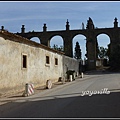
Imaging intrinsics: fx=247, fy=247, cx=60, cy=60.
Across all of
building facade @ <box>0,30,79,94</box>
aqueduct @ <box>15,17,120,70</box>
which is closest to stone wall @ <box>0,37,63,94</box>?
building facade @ <box>0,30,79,94</box>

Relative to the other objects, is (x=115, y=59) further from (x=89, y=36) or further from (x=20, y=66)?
(x=20, y=66)

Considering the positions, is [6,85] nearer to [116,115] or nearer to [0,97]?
[0,97]

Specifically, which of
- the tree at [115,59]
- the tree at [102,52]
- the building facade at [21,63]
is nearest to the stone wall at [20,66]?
the building facade at [21,63]

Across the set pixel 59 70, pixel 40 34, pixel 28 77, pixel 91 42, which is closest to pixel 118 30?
pixel 91 42

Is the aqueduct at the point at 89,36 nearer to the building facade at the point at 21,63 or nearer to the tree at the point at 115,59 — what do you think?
the tree at the point at 115,59

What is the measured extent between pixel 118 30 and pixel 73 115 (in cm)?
5458

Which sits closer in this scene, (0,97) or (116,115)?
(116,115)

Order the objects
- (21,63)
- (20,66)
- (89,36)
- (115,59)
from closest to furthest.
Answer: (20,66) → (21,63) → (115,59) → (89,36)

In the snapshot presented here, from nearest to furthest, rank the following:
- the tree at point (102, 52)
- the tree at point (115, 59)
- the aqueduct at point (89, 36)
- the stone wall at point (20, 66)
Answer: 1. the stone wall at point (20, 66)
2. the tree at point (115, 59)
3. the aqueduct at point (89, 36)
4. the tree at point (102, 52)

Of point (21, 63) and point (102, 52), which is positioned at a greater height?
point (102, 52)

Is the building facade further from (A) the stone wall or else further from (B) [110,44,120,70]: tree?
(B) [110,44,120,70]: tree

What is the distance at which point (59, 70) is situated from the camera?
29.9 meters

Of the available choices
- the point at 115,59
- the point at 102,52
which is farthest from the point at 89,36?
the point at 102,52

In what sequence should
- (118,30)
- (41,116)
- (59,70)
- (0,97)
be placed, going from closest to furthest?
(41,116), (0,97), (59,70), (118,30)
